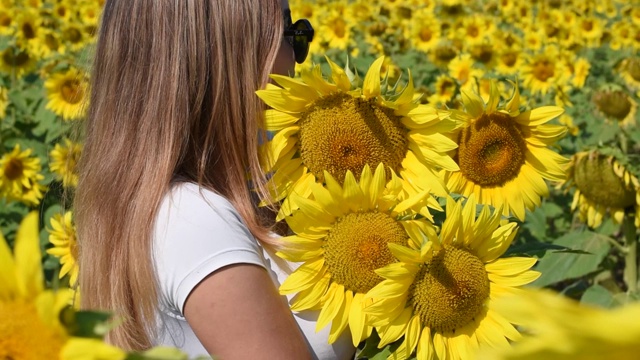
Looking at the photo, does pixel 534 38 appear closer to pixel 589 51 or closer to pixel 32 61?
pixel 589 51

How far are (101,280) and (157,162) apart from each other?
0.24m

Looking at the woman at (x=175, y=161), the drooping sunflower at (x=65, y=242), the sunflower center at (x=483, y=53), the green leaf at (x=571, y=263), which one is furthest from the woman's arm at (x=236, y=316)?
the sunflower center at (x=483, y=53)

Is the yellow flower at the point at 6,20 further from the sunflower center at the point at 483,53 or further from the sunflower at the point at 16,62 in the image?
the sunflower center at the point at 483,53

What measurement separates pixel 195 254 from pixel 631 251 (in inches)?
67.3

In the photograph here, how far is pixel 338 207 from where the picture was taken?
118cm

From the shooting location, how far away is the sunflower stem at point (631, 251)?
7.97 ft

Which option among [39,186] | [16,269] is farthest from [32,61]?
[16,269]

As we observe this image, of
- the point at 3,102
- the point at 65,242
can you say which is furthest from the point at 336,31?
the point at 65,242

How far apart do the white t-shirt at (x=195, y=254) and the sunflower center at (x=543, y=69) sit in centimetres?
331

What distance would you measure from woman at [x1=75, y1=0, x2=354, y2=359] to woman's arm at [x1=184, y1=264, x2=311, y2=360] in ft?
0.04

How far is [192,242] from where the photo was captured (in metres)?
1.23

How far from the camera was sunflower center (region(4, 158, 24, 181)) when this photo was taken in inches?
135

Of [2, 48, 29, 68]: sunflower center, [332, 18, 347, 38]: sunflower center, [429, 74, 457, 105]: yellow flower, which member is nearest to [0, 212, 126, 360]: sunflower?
[429, 74, 457, 105]: yellow flower

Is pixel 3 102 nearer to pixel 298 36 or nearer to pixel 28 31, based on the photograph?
pixel 28 31
